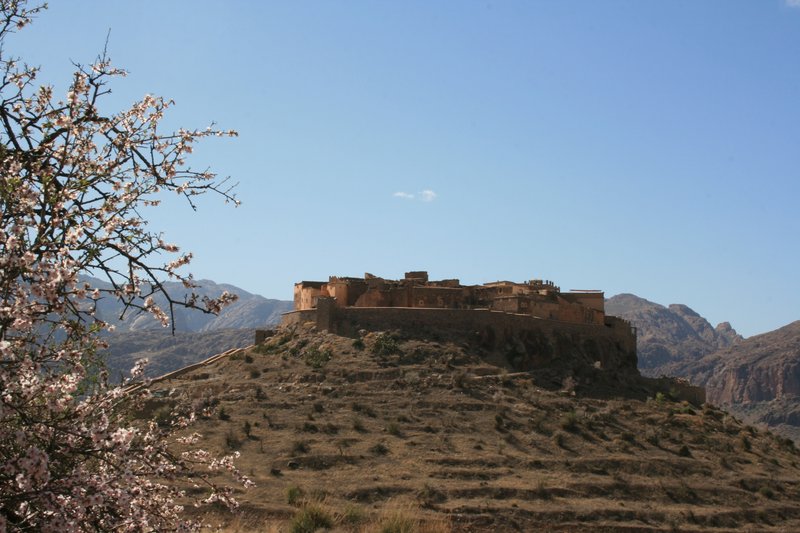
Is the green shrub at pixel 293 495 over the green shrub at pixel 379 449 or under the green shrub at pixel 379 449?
under

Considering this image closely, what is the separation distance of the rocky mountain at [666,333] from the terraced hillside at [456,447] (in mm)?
89323

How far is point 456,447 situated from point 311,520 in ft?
33.4

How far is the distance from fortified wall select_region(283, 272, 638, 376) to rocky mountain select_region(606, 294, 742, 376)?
3251 inches

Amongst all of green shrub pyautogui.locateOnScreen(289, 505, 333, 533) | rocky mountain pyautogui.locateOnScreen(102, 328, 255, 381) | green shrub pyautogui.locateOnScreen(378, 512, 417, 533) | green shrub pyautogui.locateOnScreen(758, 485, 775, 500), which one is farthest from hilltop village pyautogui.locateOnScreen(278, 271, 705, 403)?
rocky mountain pyautogui.locateOnScreen(102, 328, 255, 381)

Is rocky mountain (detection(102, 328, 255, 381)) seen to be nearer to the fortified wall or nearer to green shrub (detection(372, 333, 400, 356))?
the fortified wall

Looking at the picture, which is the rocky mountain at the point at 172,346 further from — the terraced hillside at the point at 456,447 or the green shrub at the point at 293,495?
the green shrub at the point at 293,495

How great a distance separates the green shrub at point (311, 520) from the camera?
21016 millimetres

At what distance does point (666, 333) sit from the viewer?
521 feet

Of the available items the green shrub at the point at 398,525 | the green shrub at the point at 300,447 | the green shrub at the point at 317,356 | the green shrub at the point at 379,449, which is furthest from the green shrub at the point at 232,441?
the green shrub at the point at 398,525

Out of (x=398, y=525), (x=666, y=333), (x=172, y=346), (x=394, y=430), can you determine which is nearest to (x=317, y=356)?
(x=394, y=430)

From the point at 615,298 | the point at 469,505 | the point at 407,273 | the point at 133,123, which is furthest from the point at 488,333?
the point at 615,298

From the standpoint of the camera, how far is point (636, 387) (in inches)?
1582

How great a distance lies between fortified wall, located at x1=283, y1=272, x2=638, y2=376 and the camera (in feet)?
127

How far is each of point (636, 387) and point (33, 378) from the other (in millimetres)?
36136
